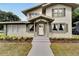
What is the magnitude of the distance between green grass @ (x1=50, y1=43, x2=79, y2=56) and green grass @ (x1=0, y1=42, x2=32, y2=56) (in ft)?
1.70

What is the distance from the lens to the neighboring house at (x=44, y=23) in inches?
389

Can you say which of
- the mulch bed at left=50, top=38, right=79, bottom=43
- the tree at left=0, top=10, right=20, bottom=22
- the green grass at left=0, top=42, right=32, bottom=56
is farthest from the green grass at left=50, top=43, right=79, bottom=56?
the tree at left=0, top=10, right=20, bottom=22

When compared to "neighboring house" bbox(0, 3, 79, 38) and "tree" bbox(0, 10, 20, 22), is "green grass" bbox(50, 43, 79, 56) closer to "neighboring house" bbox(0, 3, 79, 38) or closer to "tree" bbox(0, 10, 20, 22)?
"neighboring house" bbox(0, 3, 79, 38)

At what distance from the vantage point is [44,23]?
9.93 m

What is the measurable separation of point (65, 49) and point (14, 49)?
1015 mm

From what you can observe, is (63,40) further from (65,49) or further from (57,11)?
(57,11)

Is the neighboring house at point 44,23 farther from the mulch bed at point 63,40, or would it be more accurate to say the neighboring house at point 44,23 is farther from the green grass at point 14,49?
the green grass at point 14,49

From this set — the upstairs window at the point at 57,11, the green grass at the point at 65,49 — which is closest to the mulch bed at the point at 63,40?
the green grass at the point at 65,49

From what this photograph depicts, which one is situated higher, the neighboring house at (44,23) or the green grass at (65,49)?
the neighboring house at (44,23)

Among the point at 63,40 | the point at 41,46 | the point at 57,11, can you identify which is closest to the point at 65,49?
the point at 63,40

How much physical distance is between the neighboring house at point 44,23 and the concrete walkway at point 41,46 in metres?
0.10

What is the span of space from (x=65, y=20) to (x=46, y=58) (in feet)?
2.81

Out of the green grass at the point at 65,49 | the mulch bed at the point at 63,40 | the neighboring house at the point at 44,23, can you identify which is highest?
the neighboring house at the point at 44,23

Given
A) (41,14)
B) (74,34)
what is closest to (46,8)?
(41,14)
